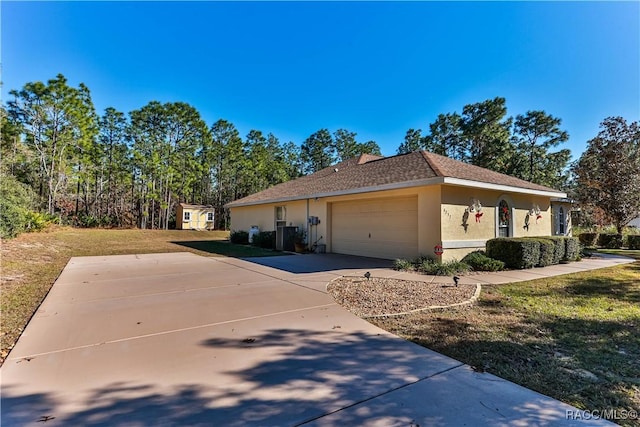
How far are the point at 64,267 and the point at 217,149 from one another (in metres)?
29.8

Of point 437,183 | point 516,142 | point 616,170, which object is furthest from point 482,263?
point 516,142

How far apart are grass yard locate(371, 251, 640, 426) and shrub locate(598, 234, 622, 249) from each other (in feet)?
51.6

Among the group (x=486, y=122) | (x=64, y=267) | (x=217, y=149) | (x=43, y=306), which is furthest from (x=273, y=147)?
(x=43, y=306)

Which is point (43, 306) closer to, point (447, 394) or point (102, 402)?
point (102, 402)

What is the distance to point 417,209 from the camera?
10336 mm

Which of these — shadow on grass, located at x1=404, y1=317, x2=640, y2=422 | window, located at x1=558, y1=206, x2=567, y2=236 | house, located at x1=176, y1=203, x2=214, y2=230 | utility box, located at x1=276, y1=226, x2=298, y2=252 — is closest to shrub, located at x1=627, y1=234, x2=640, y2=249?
window, located at x1=558, y1=206, x2=567, y2=236

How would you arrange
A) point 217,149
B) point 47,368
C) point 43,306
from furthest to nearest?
point 217,149, point 43,306, point 47,368

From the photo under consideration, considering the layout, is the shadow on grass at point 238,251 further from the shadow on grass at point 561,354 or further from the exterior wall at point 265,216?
the shadow on grass at point 561,354

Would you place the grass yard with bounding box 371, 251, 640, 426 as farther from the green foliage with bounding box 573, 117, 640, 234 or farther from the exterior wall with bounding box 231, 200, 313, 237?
the green foliage with bounding box 573, 117, 640, 234

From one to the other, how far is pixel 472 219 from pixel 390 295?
5903mm

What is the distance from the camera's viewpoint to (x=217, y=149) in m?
37.3

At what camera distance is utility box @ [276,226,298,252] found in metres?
14.9

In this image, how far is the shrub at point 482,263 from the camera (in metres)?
9.17

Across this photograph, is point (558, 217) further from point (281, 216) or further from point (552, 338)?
point (552, 338)
